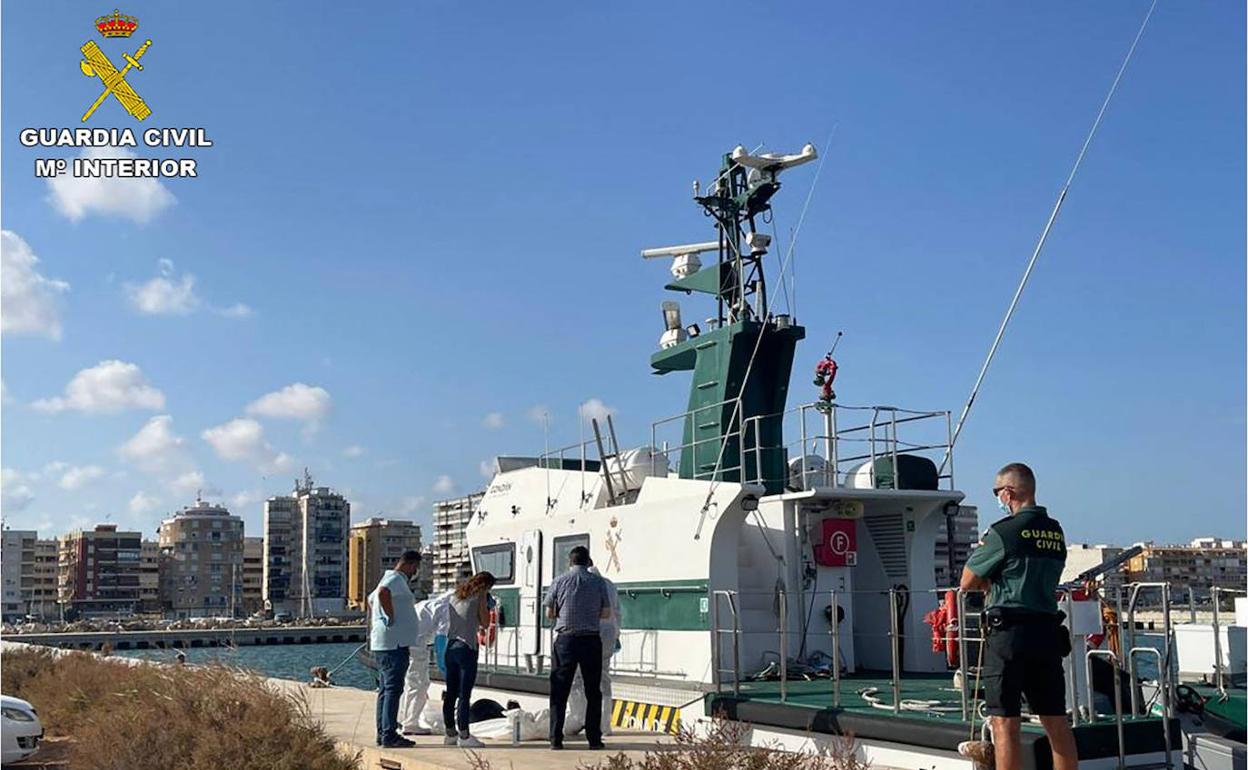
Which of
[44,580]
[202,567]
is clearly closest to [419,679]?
[202,567]

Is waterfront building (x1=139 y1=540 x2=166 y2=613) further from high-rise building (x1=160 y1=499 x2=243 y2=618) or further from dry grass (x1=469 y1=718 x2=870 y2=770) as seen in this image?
dry grass (x1=469 y1=718 x2=870 y2=770)

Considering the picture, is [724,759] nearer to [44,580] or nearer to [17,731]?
[17,731]

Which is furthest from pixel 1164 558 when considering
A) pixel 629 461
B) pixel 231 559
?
pixel 629 461

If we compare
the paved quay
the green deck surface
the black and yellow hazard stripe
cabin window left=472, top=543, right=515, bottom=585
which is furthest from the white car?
the green deck surface

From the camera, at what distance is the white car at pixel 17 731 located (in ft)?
33.9

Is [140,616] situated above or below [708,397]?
below

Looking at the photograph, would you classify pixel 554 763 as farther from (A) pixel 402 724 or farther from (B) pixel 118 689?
(B) pixel 118 689

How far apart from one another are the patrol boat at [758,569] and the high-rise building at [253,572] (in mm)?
127210

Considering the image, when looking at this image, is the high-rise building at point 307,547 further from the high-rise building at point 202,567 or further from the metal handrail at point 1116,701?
the metal handrail at point 1116,701

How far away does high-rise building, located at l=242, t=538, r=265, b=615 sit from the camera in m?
135

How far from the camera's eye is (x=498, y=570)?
1536 cm

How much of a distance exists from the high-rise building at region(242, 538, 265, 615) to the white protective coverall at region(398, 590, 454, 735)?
429ft

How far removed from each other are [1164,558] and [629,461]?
4247 inches

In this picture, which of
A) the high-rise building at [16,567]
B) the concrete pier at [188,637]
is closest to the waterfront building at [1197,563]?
the concrete pier at [188,637]
